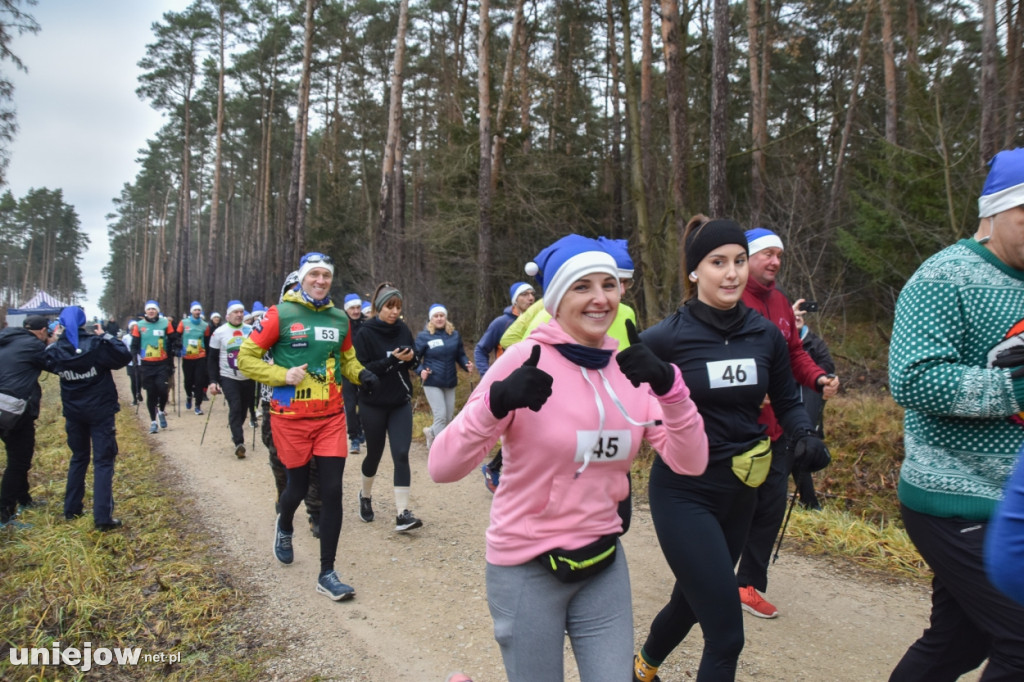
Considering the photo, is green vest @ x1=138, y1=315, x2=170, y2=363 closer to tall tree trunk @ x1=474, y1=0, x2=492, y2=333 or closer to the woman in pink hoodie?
tall tree trunk @ x1=474, y1=0, x2=492, y2=333

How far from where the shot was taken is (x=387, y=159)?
67.1ft

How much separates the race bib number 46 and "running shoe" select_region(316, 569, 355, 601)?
5.78 feet

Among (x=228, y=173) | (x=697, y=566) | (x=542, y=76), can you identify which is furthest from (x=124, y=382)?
(x=228, y=173)

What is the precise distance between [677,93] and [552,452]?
1173 centimetres

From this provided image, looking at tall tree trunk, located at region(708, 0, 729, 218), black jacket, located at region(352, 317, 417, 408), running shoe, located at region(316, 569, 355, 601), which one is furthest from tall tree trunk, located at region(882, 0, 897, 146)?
running shoe, located at region(316, 569, 355, 601)

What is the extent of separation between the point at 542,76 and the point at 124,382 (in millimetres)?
18872

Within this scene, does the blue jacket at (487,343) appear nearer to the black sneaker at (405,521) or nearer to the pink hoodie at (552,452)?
the black sneaker at (405,521)

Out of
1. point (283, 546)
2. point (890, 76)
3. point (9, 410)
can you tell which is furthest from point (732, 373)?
point (890, 76)

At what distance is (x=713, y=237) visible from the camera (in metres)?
3.03

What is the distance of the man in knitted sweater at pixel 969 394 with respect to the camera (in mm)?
2072

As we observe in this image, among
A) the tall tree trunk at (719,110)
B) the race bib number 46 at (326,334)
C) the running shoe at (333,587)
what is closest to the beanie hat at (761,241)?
the race bib number 46 at (326,334)

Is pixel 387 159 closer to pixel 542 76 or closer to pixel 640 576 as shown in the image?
pixel 542 76

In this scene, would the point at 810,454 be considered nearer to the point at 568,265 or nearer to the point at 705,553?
the point at 705,553

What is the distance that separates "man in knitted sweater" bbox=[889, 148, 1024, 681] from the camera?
6.80 ft
